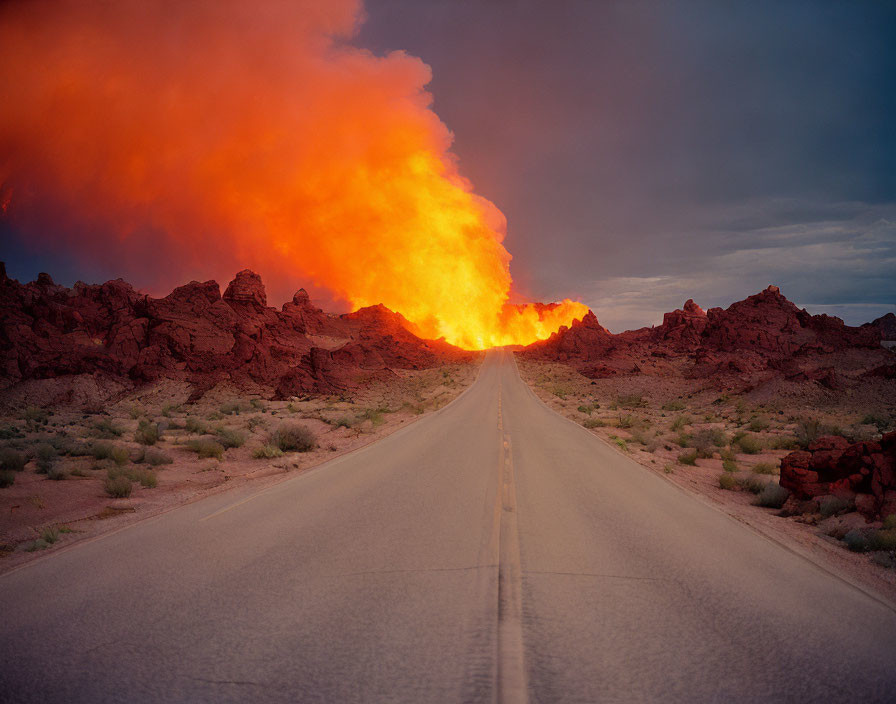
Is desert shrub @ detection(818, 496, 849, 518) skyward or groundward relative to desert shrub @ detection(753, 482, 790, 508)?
skyward

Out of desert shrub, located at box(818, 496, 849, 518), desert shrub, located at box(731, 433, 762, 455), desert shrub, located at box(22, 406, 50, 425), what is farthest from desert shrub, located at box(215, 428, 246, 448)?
desert shrub, located at box(731, 433, 762, 455)

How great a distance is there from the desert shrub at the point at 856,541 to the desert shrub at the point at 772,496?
2803 mm

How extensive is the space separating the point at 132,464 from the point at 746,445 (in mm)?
21695

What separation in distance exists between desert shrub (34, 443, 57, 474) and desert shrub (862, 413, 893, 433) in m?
Answer: 31.0

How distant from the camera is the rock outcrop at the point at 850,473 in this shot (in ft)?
29.3

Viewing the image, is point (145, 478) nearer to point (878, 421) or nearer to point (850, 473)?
point (850, 473)

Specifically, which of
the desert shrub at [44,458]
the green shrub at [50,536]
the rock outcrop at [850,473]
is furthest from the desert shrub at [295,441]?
the rock outcrop at [850,473]

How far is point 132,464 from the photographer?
13.7 m

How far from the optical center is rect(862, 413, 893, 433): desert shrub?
20597 millimetres

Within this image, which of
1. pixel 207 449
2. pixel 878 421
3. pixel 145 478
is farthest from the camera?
Result: pixel 878 421

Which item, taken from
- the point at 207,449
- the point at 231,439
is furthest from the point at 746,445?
the point at 207,449

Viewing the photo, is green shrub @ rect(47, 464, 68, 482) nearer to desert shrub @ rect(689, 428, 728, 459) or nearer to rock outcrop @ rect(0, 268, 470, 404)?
desert shrub @ rect(689, 428, 728, 459)

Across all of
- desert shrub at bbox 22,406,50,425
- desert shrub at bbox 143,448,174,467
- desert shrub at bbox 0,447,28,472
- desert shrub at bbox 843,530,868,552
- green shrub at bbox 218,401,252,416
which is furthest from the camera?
green shrub at bbox 218,401,252,416

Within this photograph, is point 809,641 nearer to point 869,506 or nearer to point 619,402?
point 869,506
